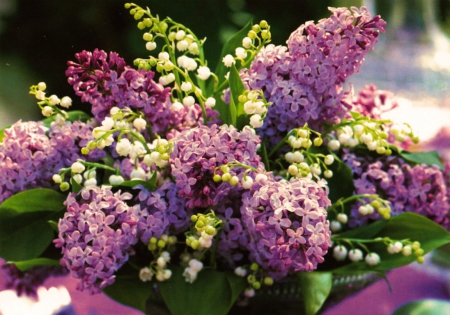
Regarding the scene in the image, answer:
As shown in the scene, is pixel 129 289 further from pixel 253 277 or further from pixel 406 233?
pixel 406 233

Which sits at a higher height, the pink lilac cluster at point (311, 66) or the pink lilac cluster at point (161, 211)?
the pink lilac cluster at point (311, 66)

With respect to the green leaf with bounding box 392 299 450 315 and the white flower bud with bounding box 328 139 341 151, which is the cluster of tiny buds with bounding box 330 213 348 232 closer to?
the white flower bud with bounding box 328 139 341 151

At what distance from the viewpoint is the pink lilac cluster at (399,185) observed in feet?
1.89

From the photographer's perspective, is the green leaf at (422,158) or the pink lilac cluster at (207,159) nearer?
the pink lilac cluster at (207,159)

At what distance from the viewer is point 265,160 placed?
0.54 metres

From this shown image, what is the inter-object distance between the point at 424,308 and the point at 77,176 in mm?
565

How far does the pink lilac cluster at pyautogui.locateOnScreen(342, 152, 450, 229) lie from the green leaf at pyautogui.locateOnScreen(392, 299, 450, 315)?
10.5 inches

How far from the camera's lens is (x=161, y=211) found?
0.49 m

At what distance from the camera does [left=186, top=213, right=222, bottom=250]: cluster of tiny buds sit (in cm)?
45

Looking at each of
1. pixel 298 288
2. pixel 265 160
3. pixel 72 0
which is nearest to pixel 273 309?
pixel 298 288

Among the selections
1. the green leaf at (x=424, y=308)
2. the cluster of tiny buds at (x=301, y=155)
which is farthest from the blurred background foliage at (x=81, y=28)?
the cluster of tiny buds at (x=301, y=155)

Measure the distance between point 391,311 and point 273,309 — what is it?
A: 350 mm

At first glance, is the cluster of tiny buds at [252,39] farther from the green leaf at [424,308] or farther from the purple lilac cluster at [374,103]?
the green leaf at [424,308]

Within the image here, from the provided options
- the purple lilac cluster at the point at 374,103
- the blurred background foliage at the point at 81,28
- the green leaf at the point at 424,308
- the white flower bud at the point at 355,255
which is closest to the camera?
the white flower bud at the point at 355,255
